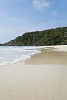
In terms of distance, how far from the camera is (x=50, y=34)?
355 ft

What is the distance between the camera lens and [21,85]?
4570 mm

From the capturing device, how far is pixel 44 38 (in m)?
109

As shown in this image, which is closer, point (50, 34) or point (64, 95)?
point (64, 95)

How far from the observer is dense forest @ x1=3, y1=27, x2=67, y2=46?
96.9 m

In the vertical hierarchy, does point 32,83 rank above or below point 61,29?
below

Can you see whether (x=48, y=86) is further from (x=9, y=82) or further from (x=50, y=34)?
(x=50, y=34)

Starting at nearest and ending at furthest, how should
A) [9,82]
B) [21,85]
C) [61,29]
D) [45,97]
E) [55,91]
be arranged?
1. [45,97]
2. [55,91]
3. [21,85]
4. [9,82]
5. [61,29]

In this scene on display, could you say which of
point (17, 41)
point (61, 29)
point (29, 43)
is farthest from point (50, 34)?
point (17, 41)

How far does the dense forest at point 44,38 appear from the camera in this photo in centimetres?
9694

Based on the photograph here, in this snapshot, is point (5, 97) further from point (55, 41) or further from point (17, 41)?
point (17, 41)

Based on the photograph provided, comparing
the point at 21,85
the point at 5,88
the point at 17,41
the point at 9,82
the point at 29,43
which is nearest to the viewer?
the point at 5,88

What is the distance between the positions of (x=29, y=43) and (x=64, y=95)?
372 ft

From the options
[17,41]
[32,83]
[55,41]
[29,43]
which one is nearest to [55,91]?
[32,83]

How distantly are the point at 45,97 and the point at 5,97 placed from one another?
2.47 feet
